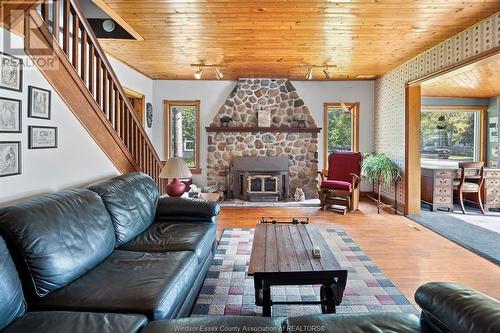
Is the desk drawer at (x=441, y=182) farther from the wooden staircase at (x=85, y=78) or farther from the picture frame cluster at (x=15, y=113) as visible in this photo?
the picture frame cluster at (x=15, y=113)

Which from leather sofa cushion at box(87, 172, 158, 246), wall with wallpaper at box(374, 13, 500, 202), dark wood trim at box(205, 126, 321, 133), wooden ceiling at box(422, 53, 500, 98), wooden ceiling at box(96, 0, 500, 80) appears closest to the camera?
leather sofa cushion at box(87, 172, 158, 246)

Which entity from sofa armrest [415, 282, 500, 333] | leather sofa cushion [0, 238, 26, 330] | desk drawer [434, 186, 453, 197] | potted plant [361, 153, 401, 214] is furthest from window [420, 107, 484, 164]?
leather sofa cushion [0, 238, 26, 330]

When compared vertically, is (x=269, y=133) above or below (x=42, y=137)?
above

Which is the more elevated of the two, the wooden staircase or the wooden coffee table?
the wooden staircase

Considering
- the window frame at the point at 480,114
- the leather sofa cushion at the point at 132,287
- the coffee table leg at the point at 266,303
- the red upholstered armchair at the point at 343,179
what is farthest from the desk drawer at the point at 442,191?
the leather sofa cushion at the point at 132,287

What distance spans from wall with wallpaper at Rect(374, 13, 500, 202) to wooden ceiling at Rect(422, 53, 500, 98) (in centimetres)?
29

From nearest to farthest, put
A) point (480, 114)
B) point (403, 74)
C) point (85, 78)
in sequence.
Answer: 1. point (85, 78)
2. point (403, 74)
3. point (480, 114)

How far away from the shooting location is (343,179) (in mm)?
5980

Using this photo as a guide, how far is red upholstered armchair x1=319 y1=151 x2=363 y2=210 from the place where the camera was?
5.67 metres

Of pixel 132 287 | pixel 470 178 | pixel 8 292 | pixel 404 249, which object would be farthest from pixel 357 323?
pixel 470 178

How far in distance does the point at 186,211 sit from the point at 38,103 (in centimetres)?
150

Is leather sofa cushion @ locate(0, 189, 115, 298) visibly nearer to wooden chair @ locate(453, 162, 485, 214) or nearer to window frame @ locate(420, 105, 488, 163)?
wooden chair @ locate(453, 162, 485, 214)

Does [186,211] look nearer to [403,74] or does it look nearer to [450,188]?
[403,74]

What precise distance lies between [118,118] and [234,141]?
347 centimetres
